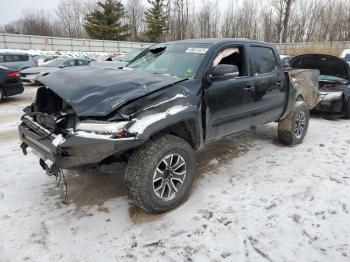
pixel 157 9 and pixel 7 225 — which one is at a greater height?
pixel 157 9

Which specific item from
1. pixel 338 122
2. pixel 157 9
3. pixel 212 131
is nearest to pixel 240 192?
pixel 212 131

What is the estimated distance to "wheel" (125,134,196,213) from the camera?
3.11m

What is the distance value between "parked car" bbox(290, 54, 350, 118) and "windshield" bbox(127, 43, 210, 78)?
Answer: 4870 mm

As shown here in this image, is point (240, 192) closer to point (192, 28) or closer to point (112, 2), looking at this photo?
point (112, 2)

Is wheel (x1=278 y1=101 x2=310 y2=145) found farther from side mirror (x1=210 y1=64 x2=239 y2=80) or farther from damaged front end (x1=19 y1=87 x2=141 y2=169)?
damaged front end (x1=19 y1=87 x2=141 y2=169)

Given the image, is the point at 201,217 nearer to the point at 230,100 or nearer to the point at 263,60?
the point at 230,100

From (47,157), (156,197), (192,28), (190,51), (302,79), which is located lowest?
(156,197)

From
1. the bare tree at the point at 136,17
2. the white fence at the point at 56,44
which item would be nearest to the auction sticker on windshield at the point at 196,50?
the white fence at the point at 56,44

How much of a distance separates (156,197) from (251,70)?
244 cm

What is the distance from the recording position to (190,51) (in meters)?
4.18

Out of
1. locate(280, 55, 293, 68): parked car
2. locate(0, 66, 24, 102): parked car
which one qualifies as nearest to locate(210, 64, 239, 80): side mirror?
locate(280, 55, 293, 68): parked car

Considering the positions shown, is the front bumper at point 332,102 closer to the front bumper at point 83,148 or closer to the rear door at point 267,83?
the rear door at point 267,83

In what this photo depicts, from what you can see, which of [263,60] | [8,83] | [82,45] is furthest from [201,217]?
[82,45]

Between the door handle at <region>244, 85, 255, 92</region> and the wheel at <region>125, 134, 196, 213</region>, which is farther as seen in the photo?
the door handle at <region>244, 85, 255, 92</region>
